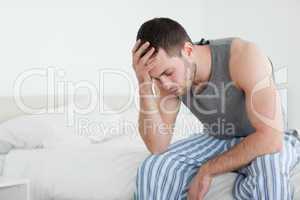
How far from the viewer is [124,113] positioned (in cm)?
293

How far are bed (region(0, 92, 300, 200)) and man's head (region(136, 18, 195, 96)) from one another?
352 millimetres

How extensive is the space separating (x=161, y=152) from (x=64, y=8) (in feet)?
4.79

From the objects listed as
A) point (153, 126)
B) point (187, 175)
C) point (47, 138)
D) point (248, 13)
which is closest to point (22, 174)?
point (47, 138)

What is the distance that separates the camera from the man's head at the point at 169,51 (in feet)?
5.11

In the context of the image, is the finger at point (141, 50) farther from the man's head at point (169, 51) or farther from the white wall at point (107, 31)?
the white wall at point (107, 31)

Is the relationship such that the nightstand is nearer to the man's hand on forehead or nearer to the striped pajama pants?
the striped pajama pants

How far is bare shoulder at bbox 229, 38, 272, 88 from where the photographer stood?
151 centimetres

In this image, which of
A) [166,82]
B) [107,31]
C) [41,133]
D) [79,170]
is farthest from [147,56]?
[107,31]

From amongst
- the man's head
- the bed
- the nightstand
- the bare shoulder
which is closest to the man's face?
the man's head

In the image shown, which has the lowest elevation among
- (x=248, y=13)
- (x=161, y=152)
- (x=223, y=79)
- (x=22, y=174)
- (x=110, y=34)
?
(x=22, y=174)

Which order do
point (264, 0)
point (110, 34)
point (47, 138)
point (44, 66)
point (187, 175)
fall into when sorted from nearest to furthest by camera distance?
1. point (187, 175)
2. point (47, 138)
3. point (44, 66)
4. point (110, 34)
5. point (264, 0)

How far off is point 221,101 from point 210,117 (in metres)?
0.08

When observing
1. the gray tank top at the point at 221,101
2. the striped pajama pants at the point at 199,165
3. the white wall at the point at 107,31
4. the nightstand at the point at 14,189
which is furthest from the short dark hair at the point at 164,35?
the white wall at the point at 107,31

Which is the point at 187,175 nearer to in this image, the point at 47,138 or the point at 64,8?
the point at 47,138
